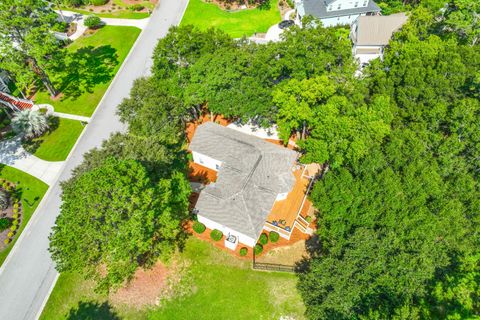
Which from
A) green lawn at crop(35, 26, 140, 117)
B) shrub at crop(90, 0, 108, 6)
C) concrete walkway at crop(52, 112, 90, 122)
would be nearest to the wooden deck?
concrete walkway at crop(52, 112, 90, 122)

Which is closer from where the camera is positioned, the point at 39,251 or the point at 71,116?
the point at 39,251

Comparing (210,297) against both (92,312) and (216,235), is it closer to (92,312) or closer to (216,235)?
(216,235)

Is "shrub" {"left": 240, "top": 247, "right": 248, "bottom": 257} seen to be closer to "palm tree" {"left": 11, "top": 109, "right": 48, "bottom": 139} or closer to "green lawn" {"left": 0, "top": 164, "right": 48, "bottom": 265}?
"green lawn" {"left": 0, "top": 164, "right": 48, "bottom": 265}

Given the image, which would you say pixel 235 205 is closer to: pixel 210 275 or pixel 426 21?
pixel 210 275

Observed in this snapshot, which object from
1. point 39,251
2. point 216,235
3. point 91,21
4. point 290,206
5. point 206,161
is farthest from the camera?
point 91,21

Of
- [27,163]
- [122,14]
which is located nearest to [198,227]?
[27,163]

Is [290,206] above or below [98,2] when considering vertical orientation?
below
